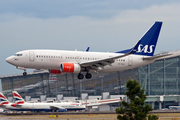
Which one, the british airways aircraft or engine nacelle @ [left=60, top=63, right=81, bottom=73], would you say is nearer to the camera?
the british airways aircraft

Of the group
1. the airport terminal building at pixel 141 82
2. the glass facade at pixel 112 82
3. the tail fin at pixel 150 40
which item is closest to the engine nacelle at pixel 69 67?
the tail fin at pixel 150 40

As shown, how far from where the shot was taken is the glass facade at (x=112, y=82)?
110m

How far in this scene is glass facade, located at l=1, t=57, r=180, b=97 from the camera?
110 m

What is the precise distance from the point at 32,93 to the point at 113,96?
38.3 m

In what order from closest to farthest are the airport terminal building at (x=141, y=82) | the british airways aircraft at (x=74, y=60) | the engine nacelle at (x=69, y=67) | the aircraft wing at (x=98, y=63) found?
the british airways aircraft at (x=74, y=60), the engine nacelle at (x=69, y=67), the aircraft wing at (x=98, y=63), the airport terminal building at (x=141, y=82)

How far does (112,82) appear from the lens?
375 feet

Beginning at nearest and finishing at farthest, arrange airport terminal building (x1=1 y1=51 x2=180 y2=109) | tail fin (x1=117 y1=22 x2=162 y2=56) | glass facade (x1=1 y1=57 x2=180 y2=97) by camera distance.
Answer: tail fin (x1=117 y1=22 x2=162 y2=56), airport terminal building (x1=1 y1=51 x2=180 y2=109), glass facade (x1=1 y1=57 x2=180 y2=97)

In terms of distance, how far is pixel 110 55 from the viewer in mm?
58312

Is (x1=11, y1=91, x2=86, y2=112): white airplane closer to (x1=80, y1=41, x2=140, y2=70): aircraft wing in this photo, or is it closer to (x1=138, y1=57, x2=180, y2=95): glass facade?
(x1=138, y1=57, x2=180, y2=95): glass facade

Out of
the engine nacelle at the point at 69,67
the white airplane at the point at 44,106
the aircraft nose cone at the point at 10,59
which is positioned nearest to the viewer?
the aircraft nose cone at the point at 10,59

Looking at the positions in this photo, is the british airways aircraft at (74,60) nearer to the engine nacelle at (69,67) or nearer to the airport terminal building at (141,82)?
the engine nacelle at (69,67)

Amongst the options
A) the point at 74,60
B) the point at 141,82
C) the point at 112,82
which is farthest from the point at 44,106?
the point at 74,60

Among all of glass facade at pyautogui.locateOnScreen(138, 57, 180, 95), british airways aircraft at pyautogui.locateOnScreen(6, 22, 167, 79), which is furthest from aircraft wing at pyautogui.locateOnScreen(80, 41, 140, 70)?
glass facade at pyautogui.locateOnScreen(138, 57, 180, 95)

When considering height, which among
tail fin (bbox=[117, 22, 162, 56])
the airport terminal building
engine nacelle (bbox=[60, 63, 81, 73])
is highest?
tail fin (bbox=[117, 22, 162, 56])
